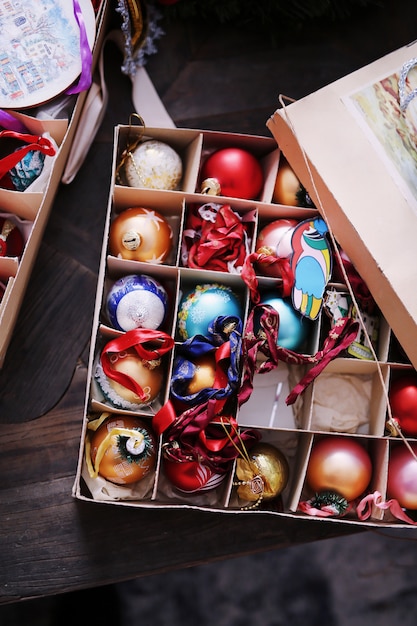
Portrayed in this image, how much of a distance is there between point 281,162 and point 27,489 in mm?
640

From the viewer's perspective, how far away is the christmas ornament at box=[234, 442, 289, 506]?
2.95 feet

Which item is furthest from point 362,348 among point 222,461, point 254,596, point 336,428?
point 254,596

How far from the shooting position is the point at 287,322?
3.00 ft

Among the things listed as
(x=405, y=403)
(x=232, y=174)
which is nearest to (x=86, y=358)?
(x=232, y=174)

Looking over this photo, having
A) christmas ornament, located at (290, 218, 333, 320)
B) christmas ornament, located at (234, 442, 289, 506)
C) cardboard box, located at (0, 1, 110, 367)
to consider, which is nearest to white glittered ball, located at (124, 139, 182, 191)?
cardboard box, located at (0, 1, 110, 367)

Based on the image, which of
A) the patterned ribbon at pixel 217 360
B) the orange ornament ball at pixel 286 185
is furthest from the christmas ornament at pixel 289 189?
the patterned ribbon at pixel 217 360

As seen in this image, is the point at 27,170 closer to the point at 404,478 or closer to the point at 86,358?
the point at 86,358

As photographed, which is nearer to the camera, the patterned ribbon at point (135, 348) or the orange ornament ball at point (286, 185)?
the patterned ribbon at point (135, 348)

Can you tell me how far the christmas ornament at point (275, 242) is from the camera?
0.93 meters

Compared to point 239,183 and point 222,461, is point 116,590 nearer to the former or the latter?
point 222,461

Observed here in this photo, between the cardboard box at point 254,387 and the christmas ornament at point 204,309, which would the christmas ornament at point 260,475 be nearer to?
the cardboard box at point 254,387

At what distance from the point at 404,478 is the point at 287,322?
0.28 meters

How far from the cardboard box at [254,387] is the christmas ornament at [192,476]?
0.02m

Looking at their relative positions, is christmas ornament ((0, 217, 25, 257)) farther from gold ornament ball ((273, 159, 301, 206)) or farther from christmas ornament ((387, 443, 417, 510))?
christmas ornament ((387, 443, 417, 510))
